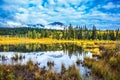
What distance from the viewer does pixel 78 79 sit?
1645 cm

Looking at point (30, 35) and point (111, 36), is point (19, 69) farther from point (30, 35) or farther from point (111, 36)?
point (30, 35)

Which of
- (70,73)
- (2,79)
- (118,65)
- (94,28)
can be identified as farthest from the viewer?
(94,28)

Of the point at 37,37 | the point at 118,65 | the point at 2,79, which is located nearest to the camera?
the point at 2,79

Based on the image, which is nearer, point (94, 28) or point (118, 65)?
point (118, 65)

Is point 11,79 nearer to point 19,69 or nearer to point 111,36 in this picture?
point 19,69

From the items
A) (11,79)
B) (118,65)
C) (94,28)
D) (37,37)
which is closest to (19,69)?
(11,79)

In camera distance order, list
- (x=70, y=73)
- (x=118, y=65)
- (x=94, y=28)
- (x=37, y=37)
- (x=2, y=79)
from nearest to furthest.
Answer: (x=2, y=79) < (x=70, y=73) < (x=118, y=65) < (x=94, y=28) < (x=37, y=37)

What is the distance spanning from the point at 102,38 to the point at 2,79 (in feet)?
349

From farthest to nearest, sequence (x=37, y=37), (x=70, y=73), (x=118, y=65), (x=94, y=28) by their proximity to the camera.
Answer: (x=37, y=37)
(x=94, y=28)
(x=118, y=65)
(x=70, y=73)

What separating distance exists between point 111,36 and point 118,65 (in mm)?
100275

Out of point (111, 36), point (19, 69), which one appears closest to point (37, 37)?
point (111, 36)

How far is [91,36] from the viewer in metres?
119

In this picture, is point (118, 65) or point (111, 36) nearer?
point (118, 65)

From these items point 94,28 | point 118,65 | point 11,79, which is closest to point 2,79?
point 11,79
